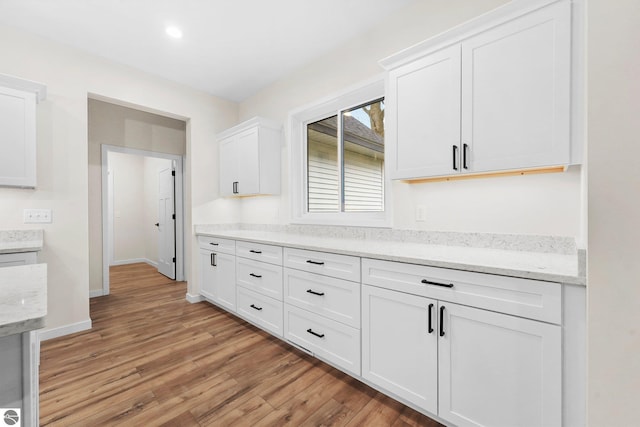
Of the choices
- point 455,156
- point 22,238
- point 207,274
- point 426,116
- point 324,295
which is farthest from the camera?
point 207,274

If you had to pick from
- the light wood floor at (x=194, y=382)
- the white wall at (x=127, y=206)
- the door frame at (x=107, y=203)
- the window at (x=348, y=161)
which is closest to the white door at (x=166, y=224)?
the door frame at (x=107, y=203)

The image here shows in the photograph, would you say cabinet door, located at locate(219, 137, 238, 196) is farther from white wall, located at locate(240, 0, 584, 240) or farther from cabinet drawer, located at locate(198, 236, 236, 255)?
white wall, located at locate(240, 0, 584, 240)

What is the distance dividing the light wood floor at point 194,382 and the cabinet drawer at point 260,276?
443 mm

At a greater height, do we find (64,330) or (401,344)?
(401,344)

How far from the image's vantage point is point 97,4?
217cm

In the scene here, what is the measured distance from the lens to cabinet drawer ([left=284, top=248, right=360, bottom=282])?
183 centimetres

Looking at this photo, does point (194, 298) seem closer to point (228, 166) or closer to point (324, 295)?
point (228, 166)

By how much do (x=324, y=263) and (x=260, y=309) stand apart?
0.99 meters

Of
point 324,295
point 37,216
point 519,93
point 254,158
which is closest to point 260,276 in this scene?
point 324,295

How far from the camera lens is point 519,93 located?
1451mm

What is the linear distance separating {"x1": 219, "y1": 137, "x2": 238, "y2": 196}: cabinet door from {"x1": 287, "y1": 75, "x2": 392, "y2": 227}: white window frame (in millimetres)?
789

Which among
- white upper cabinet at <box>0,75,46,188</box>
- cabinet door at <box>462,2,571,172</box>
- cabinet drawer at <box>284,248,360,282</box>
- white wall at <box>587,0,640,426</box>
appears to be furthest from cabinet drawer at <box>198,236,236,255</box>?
white wall at <box>587,0,640,426</box>

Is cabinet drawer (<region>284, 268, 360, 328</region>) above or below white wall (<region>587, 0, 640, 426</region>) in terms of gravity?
below
